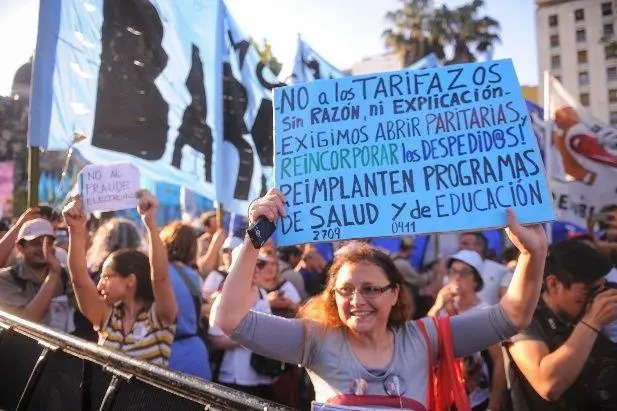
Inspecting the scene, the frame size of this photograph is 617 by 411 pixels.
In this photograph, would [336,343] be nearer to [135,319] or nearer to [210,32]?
[135,319]

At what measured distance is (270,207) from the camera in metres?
1.65

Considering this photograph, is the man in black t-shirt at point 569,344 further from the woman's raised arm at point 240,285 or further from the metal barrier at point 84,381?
the metal barrier at point 84,381

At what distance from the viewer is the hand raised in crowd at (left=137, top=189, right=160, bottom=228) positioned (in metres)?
2.56

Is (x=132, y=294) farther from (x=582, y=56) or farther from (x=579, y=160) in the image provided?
(x=582, y=56)

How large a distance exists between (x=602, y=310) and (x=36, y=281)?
9.69 feet

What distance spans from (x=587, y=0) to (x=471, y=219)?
5442cm

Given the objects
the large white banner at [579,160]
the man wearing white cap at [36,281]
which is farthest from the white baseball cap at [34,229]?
the large white banner at [579,160]

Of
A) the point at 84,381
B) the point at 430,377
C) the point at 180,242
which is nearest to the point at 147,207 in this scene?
the point at 180,242

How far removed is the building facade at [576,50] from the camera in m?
46.6

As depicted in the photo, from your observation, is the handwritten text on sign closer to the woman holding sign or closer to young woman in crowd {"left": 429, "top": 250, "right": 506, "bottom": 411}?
the woman holding sign

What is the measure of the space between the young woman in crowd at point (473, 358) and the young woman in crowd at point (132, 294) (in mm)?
1444

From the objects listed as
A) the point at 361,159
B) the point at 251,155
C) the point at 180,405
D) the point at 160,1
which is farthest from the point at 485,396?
the point at 160,1

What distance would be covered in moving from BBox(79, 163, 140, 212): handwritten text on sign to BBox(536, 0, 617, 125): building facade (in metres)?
50.5

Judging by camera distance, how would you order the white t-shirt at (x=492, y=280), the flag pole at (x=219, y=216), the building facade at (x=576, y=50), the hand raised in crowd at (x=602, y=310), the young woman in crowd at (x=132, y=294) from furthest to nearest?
the building facade at (x=576, y=50)
the flag pole at (x=219, y=216)
the white t-shirt at (x=492, y=280)
the young woman in crowd at (x=132, y=294)
the hand raised in crowd at (x=602, y=310)
